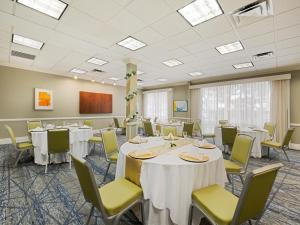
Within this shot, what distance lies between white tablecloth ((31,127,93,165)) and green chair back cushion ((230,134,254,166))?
11.5 feet

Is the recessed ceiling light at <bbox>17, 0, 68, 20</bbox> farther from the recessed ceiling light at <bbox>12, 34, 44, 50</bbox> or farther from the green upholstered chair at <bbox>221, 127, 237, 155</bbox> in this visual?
the green upholstered chair at <bbox>221, 127, 237, 155</bbox>

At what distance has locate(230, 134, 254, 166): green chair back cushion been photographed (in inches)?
85.9

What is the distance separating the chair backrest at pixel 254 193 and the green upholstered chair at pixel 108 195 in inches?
35.2

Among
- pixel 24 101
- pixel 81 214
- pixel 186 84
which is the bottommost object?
pixel 81 214

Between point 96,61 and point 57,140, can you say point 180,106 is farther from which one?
point 57,140

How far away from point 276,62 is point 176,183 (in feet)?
18.8

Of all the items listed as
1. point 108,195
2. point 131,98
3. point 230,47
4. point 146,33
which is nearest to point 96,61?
point 131,98

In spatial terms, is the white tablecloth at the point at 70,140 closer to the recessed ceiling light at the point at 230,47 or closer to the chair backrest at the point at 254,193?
the chair backrest at the point at 254,193

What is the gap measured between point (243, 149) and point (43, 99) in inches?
286

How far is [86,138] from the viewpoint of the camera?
13.4 feet

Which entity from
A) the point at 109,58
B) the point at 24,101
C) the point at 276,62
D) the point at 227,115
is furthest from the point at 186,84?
the point at 24,101

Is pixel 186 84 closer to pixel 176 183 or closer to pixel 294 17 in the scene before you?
pixel 294 17

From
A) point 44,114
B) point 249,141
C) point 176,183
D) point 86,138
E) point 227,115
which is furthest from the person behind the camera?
point 227,115

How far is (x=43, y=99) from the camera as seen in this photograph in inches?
251
